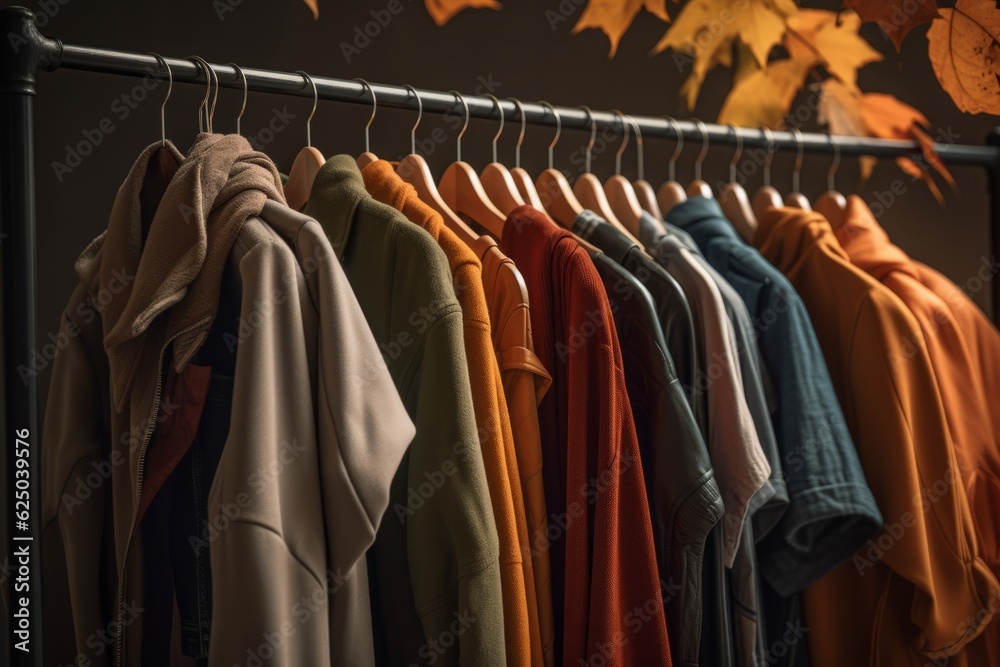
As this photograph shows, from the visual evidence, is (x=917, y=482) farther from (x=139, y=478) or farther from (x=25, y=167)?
(x=25, y=167)

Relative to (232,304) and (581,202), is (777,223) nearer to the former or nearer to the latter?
(581,202)

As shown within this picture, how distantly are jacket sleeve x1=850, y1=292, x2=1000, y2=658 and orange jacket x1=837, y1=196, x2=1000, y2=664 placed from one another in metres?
0.05

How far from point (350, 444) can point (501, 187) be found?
2.06 ft

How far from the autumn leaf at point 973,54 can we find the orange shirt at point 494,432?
2.05 feet

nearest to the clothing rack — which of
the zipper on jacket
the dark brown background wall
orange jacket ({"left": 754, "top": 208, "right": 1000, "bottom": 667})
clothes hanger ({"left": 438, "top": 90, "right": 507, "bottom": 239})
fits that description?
the zipper on jacket

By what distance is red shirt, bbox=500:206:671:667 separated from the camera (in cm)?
132

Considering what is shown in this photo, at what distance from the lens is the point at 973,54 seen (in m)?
1.16

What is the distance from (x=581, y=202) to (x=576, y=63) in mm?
770

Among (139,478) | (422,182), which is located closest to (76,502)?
(139,478)

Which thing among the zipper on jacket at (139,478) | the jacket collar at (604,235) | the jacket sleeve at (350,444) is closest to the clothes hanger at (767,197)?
the jacket collar at (604,235)

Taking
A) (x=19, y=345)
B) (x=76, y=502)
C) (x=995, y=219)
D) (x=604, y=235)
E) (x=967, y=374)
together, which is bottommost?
(x=967, y=374)

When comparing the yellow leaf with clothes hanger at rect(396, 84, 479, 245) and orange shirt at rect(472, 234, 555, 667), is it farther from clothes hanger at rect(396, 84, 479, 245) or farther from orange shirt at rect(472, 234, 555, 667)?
orange shirt at rect(472, 234, 555, 667)

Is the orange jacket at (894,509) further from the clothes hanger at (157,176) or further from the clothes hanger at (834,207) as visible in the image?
the clothes hanger at (157,176)

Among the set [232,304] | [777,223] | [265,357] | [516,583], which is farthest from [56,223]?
[777,223]
